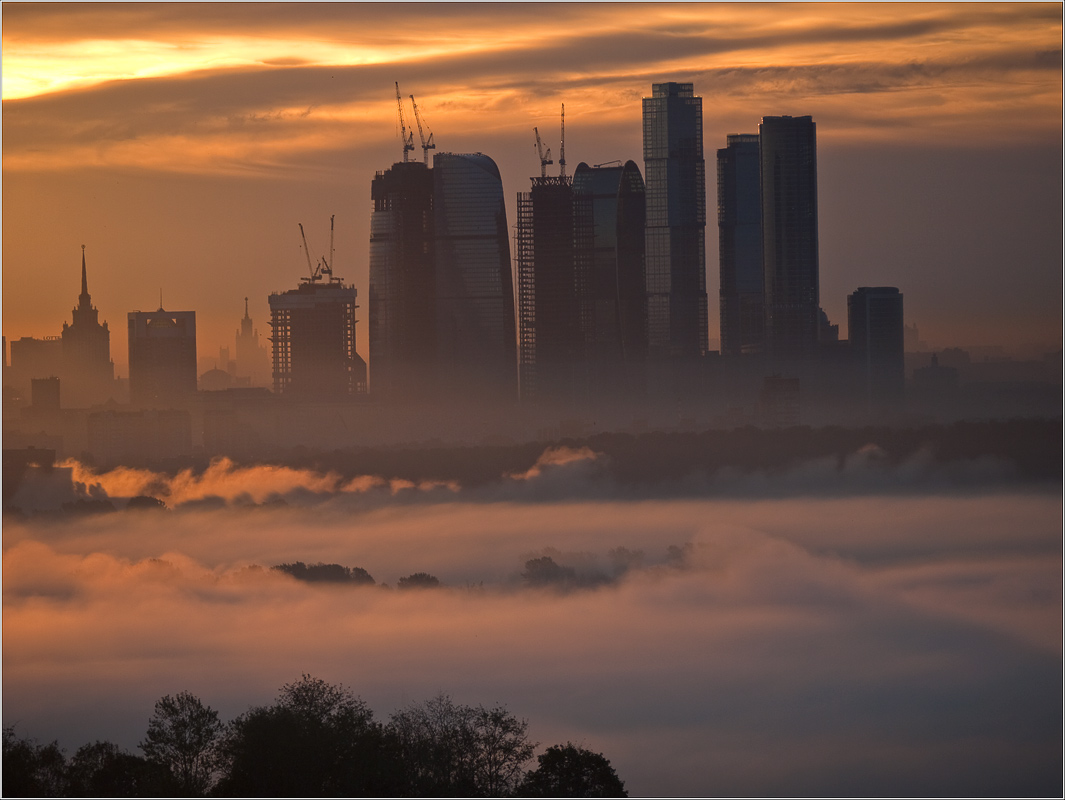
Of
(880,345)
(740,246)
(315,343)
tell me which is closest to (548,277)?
(740,246)

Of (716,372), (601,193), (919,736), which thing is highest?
(601,193)

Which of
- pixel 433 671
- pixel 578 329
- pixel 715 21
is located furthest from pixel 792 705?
pixel 578 329

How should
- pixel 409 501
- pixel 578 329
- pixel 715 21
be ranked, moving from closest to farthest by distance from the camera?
pixel 715 21
pixel 409 501
pixel 578 329

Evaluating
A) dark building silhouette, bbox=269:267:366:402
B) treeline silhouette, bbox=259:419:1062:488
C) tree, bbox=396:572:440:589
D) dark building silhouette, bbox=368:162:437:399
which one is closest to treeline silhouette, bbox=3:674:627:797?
treeline silhouette, bbox=259:419:1062:488

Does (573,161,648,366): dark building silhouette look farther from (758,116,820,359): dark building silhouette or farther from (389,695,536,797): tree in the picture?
(389,695,536,797): tree

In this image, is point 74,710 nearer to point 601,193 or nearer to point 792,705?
point 792,705
